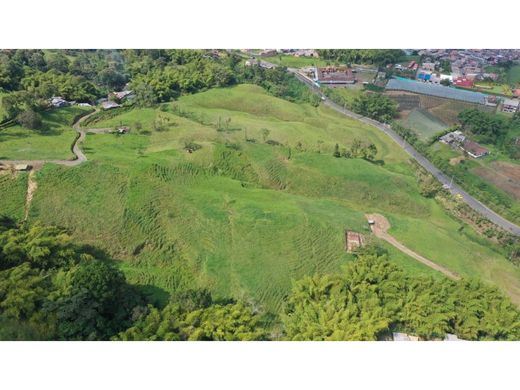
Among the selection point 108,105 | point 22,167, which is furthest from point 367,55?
point 22,167

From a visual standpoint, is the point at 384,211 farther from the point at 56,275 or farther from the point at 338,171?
the point at 56,275

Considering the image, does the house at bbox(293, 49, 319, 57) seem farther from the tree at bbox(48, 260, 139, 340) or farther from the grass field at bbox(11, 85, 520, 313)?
the tree at bbox(48, 260, 139, 340)

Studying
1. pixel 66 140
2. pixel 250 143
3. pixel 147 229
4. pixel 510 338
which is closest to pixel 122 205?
pixel 147 229

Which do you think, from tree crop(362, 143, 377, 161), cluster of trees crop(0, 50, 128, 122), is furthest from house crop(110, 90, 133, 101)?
tree crop(362, 143, 377, 161)

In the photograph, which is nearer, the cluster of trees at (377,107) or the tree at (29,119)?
the tree at (29,119)

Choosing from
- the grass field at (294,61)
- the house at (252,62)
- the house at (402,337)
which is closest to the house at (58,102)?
the house at (252,62)

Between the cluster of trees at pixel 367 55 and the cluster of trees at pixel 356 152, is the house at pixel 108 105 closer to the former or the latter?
the cluster of trees at pixel 356 152
